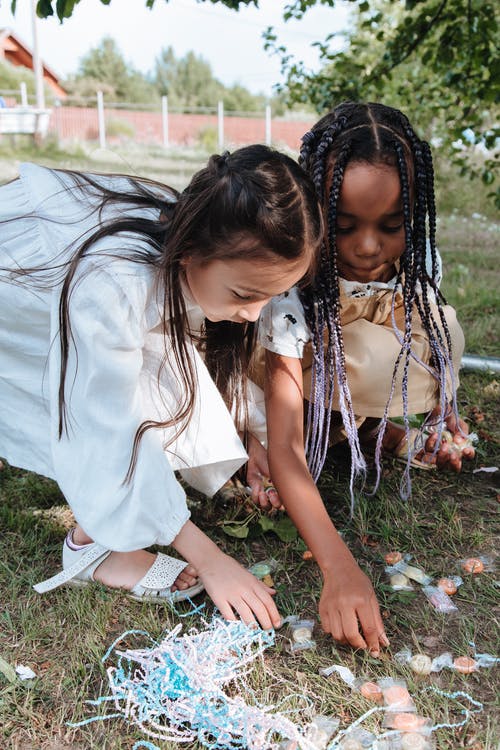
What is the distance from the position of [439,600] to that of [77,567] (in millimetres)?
871

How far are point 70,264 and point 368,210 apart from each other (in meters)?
0.73

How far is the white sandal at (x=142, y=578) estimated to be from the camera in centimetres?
173

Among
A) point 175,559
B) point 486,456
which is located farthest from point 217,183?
point 486,456

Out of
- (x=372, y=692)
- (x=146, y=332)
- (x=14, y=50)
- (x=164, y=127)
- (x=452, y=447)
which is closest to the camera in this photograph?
(x=372, y=692)

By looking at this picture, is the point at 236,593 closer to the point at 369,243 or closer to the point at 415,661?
the point at 415,661

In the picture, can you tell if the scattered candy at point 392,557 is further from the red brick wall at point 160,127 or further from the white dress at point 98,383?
the red brick wall at point 160,127

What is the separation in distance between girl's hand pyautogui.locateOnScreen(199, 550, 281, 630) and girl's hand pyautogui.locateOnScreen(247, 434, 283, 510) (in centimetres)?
45

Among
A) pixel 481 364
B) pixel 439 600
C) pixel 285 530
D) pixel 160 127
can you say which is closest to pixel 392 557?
pixel 439 600

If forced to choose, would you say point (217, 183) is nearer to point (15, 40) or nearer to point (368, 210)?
point (368, 210)

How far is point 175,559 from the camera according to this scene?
183cm

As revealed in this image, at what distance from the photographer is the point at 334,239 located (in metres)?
1.84

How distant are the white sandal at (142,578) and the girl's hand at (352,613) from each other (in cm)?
35

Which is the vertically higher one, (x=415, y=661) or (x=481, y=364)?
(x=481, y=364)

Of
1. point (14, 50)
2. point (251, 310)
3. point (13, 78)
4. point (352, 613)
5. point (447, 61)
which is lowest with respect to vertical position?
point (352, 613)
